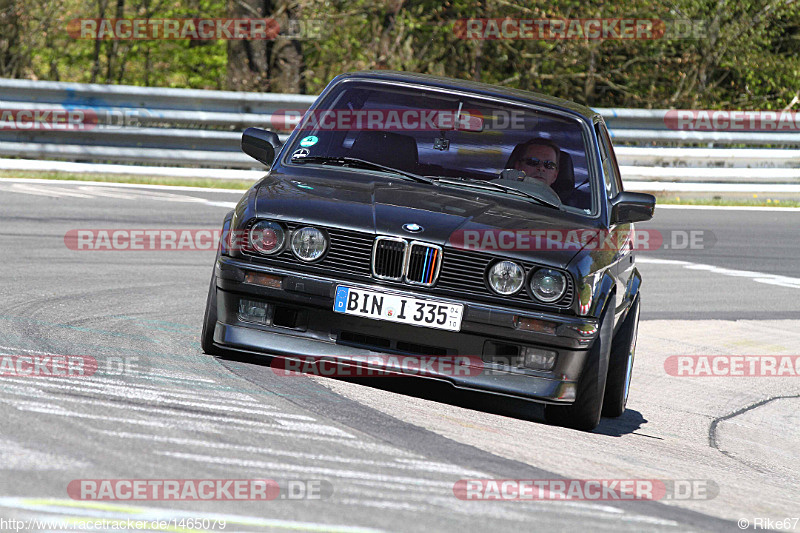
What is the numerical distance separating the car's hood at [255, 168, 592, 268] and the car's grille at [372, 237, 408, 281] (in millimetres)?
41

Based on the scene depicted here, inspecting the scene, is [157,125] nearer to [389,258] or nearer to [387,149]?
[387,149]

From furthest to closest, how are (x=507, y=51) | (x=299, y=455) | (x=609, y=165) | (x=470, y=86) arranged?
(x=507, y=51), (x=609, y=165), (x=470, y=86), (x=299, y=455)

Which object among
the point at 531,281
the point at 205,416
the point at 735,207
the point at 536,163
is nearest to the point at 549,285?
the point at 531,281

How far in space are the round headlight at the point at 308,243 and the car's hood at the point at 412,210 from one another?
0.05 m

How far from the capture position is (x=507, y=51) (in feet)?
71.6

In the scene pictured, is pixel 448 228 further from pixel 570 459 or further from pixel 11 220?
pixel 11 220

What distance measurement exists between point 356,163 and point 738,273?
A: 687cm

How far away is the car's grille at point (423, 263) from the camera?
5.52 meters

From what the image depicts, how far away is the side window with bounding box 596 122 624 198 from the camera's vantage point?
6902 mm

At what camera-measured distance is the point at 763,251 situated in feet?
45.0

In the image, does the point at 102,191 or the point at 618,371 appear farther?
the point at 102,191

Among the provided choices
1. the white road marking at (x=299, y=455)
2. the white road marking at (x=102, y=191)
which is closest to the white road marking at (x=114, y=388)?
the white road marking at (x=299, y=455)

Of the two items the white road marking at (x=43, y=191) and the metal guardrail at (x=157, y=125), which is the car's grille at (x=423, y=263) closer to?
the white road marking at (x=43, y=191)

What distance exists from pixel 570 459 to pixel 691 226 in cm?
1048
